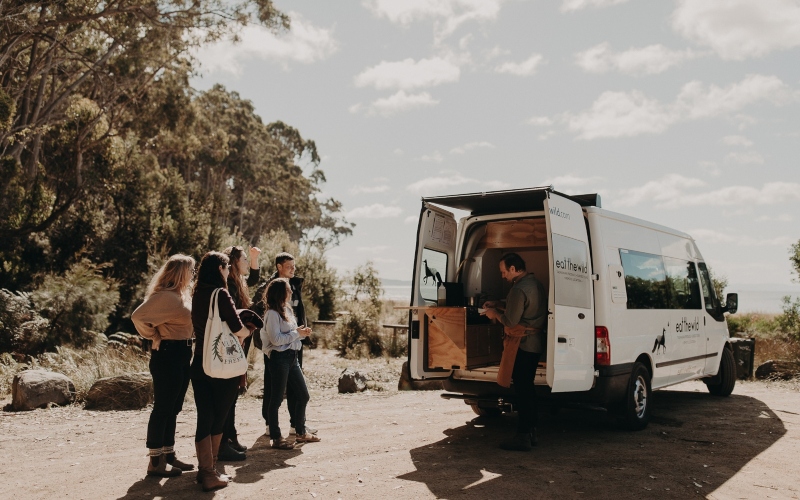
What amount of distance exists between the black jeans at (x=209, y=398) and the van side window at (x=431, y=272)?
2.62 metres

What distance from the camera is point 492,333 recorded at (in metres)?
7.88

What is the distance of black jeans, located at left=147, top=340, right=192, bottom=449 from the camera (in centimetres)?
538

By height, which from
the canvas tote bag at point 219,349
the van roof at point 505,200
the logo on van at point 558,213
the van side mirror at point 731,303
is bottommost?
the canvas tote bag at point 219,349

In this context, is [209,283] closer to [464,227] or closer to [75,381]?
[464,227]

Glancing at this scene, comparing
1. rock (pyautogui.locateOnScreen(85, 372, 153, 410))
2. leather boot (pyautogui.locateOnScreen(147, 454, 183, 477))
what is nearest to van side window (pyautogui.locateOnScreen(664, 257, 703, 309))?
leather boot (pyautogui.locateOnScreen(147, 454, 183, 477))

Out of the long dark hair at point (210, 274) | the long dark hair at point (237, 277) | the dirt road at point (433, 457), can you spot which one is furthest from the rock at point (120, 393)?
the long dark hair at point (210, 274)

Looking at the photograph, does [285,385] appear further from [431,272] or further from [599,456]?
[599,456]

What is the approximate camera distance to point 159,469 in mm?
5543

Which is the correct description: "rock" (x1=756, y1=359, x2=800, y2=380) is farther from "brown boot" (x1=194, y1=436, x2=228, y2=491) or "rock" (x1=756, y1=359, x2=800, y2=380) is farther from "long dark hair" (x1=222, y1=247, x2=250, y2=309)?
"brown boot" (x1=194, y1=436, x2=228, y2=491)

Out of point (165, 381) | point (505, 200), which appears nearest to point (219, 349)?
point (165, 381)

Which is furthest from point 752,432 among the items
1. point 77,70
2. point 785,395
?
point 77,70

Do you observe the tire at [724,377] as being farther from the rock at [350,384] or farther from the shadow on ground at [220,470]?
the shadow on ground at [220,470]

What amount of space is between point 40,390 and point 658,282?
7.70 meters

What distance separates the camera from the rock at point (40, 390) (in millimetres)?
8900
